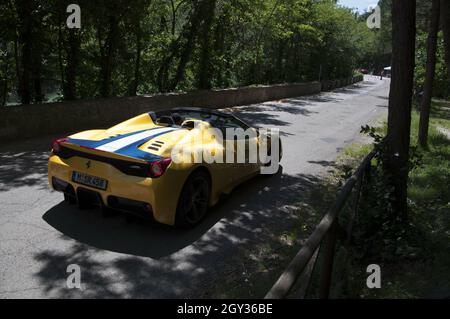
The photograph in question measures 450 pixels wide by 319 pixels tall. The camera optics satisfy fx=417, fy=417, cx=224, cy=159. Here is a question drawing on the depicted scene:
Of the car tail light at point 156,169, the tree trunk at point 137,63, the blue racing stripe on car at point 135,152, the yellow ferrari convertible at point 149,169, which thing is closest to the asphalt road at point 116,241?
the yellow ferrari convertible at point 149,169

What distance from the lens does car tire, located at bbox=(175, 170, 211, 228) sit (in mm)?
4652

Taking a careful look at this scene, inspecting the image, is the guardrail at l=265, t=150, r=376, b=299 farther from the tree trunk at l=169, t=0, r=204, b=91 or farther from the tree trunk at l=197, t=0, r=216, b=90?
the tree trunk at l=197, t=0, r=216, b=90

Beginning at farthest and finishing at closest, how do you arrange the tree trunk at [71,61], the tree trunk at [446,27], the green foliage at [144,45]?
the tree trunk at [71,61]
the green foliage at [144,45]
the tree trunk at [446,27]

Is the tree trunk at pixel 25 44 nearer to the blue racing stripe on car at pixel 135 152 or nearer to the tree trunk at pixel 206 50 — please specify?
the blue racing stripe on car at pixel 135 152

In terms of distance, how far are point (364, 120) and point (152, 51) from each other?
30.3 ft

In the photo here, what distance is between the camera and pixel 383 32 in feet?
279

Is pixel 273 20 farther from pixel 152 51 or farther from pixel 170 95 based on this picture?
pixel 170 95

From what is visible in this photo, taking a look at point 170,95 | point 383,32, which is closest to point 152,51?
point 170,95

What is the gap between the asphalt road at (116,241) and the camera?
141 inches

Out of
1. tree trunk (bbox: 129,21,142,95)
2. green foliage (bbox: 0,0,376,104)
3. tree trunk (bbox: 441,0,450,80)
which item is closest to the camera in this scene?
tree trunk (bbox: 441,0,450,80)

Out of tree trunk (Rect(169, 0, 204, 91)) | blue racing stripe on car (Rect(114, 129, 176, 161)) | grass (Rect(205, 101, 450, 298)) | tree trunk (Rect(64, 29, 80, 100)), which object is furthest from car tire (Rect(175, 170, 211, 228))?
tree trunk (Rect(169, 0, 204, 91))

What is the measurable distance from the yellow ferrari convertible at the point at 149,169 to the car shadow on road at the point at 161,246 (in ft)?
0.80

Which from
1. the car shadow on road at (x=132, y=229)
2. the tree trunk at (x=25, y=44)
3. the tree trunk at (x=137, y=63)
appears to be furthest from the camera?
the tree trunk at (x=137, y=63)

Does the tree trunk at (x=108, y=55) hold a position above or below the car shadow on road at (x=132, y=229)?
above
